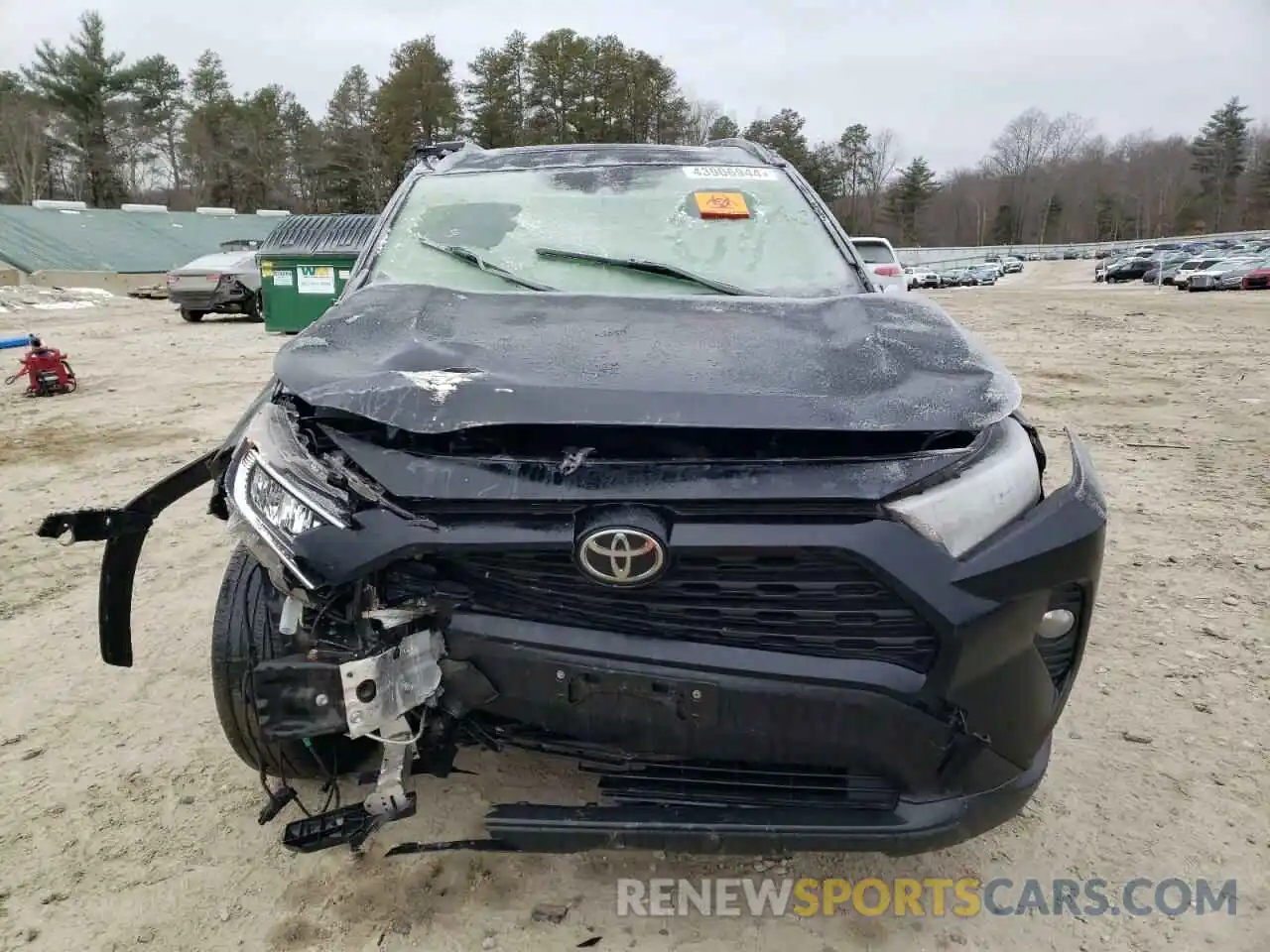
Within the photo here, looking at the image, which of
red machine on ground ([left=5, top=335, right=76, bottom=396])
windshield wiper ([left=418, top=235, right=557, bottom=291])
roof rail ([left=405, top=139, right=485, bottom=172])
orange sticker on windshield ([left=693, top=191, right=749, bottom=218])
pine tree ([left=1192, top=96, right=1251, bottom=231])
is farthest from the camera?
pine tree ([left=1192, top=96, right=1251, bottom=231])

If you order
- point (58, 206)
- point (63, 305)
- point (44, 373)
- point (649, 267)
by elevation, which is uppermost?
point (58, 206)

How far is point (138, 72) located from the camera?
178 feet

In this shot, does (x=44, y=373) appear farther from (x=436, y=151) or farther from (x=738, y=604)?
(x=738, y=604)

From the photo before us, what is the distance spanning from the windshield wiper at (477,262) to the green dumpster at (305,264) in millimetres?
9247

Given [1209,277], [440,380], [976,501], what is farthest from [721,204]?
[1209,277]

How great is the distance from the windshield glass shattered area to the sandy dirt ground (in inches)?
59.5

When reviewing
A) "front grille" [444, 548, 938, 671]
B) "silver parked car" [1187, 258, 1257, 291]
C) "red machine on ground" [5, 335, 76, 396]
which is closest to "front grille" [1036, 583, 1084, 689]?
"front grille" [444, 548, 938, 671]

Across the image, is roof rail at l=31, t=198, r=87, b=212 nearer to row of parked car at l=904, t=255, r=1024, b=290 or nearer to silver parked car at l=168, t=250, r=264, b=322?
silver parked car at l=168, t=250, r=264, b=322

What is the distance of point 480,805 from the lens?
2385mm

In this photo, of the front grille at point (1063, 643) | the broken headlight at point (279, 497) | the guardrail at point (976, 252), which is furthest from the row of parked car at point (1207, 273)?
the broken headlight at point (279, 497)

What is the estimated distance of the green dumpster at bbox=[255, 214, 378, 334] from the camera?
11672 mm

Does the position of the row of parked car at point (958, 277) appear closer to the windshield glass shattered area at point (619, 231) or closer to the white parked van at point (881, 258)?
the white parked van at point (881, 258)

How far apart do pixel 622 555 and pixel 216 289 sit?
16.0m

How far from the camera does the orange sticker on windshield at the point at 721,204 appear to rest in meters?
3.11
